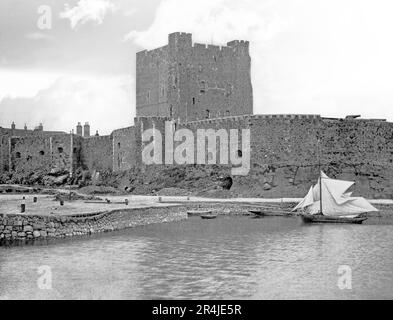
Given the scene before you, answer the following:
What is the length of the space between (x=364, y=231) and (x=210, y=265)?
1685cm

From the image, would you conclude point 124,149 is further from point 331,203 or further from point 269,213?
point 331,203

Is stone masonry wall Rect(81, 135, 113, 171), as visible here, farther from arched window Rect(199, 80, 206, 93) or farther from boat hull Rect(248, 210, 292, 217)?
boat hull Rect(248, 210, 292, 217)

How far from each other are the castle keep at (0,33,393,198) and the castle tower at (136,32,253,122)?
11 cm

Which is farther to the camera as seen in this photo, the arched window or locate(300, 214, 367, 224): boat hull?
the arched window

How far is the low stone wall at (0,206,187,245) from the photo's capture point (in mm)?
31391

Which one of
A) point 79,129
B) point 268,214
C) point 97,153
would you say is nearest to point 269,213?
point 268,214

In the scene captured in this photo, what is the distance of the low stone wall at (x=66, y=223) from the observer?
31391mm

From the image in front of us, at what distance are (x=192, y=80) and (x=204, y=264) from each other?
45.5 metres

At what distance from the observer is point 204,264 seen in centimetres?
2597

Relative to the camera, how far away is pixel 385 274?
24.6 metres

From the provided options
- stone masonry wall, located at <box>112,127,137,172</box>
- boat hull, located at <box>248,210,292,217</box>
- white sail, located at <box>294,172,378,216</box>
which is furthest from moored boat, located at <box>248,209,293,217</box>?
stone masonry wall, located at <box>112,127,137,172</box>

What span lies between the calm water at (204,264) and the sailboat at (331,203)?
9.17 metres
